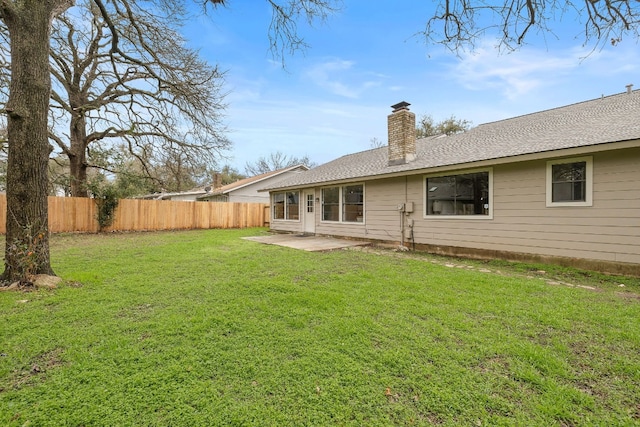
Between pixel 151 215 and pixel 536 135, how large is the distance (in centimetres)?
1503

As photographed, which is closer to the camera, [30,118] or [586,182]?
[30,118]

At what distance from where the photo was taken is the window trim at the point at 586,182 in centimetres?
540

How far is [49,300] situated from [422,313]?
14.9ft

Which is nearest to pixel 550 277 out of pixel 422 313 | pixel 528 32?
pixel 422 313

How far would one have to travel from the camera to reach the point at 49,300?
12.1ft

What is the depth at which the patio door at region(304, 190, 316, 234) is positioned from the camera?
11953 mm

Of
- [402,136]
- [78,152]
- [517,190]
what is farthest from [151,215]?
[517,190]

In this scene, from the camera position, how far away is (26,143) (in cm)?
425

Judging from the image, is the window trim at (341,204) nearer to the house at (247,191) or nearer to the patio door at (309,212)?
the patio door at (309,212)

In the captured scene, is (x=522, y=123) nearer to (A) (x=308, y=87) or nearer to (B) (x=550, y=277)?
(B) (x=550, y=277)

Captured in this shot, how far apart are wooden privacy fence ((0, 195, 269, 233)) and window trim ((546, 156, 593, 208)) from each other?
14.6m

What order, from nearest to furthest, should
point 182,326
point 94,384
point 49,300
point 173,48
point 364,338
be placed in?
point 94,384
point 364,338
point 182,326
point 49,300
point 173,48

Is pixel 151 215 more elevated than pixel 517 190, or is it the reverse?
pixel 517 190

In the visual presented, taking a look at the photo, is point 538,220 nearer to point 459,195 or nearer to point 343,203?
point 459,195
